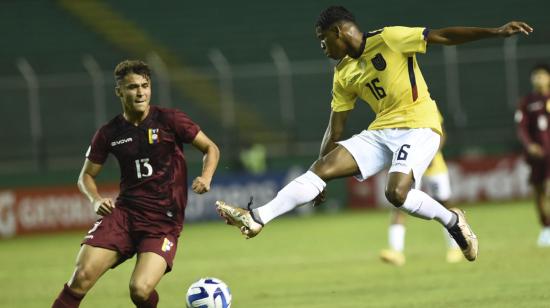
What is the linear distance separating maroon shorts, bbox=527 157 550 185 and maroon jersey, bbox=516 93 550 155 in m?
0.15

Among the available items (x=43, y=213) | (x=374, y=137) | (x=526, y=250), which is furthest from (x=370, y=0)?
(x=374, y=137)

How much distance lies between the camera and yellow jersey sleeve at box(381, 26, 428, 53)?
8719 millimetres

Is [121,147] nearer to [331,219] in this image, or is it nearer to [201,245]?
[201,245]

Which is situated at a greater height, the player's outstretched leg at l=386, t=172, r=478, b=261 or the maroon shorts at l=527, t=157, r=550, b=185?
the player's outstretched leg at l=386, t=172, r=478, b=261

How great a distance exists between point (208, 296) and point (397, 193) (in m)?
1.76

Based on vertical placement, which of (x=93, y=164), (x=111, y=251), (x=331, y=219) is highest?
(x=93, y=164)

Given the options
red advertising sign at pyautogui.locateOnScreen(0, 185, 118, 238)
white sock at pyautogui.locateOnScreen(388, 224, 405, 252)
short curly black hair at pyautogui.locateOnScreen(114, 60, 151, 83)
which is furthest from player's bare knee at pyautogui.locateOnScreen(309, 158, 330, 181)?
red advertising sign at pyautogui.locateOnScreen(0, 185, 118, 238)

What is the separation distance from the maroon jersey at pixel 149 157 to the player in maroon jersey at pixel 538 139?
763cm

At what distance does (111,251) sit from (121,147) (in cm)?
81

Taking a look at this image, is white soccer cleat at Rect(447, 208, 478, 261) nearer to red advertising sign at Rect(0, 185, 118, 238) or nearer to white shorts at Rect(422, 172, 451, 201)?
white shorts at Rect(422, 172, 451, 201)

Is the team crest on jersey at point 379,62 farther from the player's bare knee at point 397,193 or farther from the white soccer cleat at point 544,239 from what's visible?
the white soccer cleat at point 544,239

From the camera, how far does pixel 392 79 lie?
29.2ft

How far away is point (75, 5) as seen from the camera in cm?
3198

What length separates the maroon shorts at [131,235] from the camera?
808 cm
